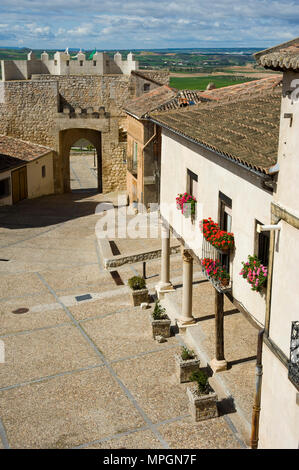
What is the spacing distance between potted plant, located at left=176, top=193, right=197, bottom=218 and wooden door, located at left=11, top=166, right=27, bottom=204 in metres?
20.8

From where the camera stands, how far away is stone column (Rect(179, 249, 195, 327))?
15.8 meters

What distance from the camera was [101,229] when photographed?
91.5 feet

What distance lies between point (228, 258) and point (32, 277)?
37.6 feet

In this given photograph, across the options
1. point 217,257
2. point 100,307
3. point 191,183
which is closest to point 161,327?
point 100,307

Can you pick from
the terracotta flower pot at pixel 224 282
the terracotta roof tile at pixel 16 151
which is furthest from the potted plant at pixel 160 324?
the terracotta roof tile at pixel 16 151

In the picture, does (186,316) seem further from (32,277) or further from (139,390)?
(32,277)

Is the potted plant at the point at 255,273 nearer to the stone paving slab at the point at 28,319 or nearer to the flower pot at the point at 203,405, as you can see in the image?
the flower pot at the point at 203,405

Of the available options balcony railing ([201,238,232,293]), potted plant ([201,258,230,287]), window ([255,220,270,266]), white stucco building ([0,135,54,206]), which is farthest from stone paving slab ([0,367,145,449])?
white stucco building ([0,135,54,206])

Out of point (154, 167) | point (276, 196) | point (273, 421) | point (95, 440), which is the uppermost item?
point (276, 196)

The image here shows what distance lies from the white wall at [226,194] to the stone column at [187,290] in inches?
28.6

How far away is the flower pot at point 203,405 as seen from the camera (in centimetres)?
1215

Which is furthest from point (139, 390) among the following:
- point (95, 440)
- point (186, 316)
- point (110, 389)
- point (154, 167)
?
point (154, 167)

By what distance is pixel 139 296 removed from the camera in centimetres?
1850

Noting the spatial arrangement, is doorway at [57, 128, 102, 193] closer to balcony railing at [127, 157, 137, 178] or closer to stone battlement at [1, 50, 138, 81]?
stone battlement at [1, 50, 138, 81]
